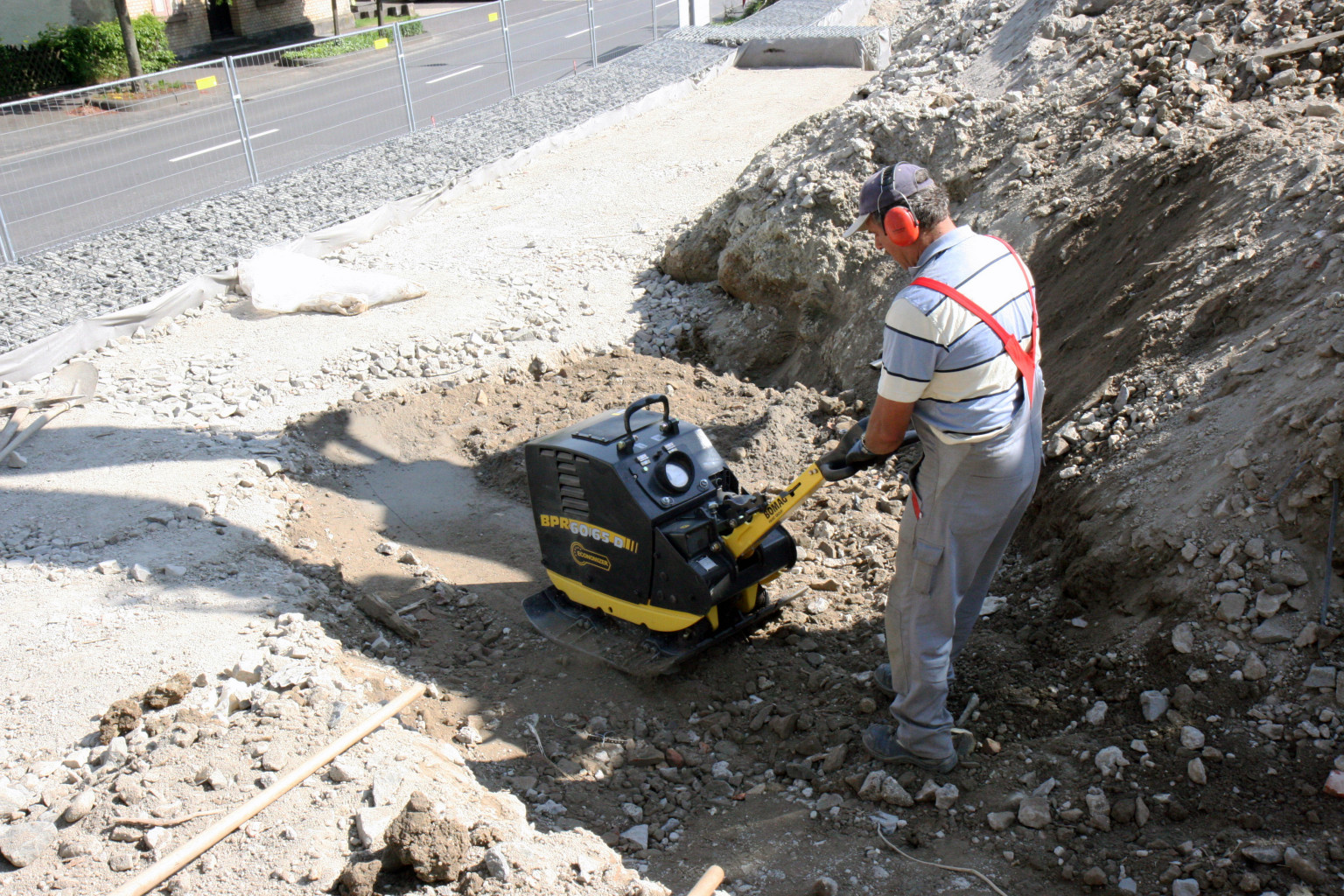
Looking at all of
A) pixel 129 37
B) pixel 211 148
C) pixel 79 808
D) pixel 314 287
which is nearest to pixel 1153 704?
pixel 79 808

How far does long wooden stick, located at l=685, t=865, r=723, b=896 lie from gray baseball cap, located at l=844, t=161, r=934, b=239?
2055 millimetres

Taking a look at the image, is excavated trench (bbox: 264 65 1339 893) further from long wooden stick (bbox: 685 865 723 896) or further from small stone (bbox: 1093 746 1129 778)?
long wooden stick (bbox: 685 865 723 896)

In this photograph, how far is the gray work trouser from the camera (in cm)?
302

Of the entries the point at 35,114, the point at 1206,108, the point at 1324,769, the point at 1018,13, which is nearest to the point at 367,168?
the point at 35,114

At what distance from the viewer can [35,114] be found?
10.1 meters

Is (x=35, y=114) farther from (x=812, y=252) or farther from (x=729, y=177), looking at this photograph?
(x=812, y=252)

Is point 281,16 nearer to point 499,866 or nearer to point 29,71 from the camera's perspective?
point 29,71

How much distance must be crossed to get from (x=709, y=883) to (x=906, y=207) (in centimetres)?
210

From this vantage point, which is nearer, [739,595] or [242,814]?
[242,814]

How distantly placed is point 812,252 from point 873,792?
14.6 feet

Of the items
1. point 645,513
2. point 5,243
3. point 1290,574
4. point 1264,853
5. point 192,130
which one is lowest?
point 1264,853

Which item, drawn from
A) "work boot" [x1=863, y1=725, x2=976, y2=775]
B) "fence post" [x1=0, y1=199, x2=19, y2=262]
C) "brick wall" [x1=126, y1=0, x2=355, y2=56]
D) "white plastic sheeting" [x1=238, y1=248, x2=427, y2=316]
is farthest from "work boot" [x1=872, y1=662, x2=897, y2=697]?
"brick wall" [x1=126, y1=0, x2=355, y2=56]

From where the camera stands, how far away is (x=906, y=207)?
2.95 metres

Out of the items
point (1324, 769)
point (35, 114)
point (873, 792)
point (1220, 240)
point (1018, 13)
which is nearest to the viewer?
point (1324, 769)
